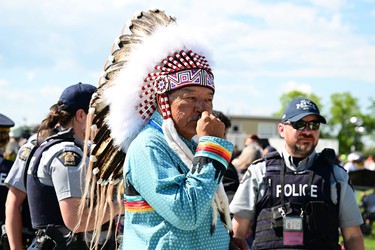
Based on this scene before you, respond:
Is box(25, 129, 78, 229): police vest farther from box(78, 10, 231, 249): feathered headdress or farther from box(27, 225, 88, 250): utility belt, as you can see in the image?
box(78, 10, 231, 249): feathered headdress

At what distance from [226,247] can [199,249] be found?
20cm

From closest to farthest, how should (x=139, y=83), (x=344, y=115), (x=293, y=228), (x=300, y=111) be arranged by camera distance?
(x=139, y=83)
(x=293, y=228)
(x=300, y=111)
(x=344, y=115)

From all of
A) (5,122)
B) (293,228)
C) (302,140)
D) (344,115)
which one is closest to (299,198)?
(293,228)

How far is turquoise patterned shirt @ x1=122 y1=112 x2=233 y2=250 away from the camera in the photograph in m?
2.47

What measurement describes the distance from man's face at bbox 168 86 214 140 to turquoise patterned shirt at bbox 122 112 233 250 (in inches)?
3.0

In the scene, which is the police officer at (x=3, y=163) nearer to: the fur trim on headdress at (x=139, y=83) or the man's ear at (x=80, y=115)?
the man's ear at (x=80, y=115)

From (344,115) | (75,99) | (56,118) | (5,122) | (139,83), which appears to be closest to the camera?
(139,83)

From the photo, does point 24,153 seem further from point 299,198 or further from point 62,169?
point 299,198

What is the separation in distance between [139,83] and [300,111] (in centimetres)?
205

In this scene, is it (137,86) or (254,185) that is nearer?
(137,86)

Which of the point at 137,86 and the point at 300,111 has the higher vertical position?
the point at 300,111

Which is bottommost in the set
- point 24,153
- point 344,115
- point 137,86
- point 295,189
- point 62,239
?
point 62,239

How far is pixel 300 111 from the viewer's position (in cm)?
465

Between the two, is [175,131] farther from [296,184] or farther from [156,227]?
[296,184]
